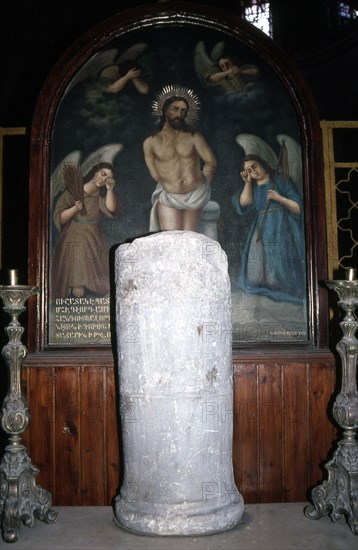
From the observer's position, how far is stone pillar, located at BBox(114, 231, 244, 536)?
124 inches

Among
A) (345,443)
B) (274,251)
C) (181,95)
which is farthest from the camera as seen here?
(181,95)

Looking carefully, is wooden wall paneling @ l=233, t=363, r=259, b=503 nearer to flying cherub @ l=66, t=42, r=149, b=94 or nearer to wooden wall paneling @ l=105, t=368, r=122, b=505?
wooden wall paneling @ l=105, t=368, r=122, b=505

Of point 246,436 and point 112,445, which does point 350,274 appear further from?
point 112,445

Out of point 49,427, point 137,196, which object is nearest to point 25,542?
point 49,427

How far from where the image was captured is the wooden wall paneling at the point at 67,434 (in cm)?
396

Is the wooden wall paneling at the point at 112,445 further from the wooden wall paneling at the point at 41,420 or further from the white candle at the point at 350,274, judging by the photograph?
the white candle at the point at 350,274

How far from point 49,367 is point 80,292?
0.56m

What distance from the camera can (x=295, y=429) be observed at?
156 inches

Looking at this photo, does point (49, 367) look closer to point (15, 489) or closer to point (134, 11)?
point (15, 489)

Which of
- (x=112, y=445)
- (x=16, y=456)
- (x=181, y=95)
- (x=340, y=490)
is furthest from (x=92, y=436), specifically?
(x=181, y=95)

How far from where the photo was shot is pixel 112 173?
4258 mm

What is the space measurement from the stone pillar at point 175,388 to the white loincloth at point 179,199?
99cm

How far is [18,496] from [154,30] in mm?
3316

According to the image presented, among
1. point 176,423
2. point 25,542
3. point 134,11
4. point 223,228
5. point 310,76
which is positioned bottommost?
point 25,542
